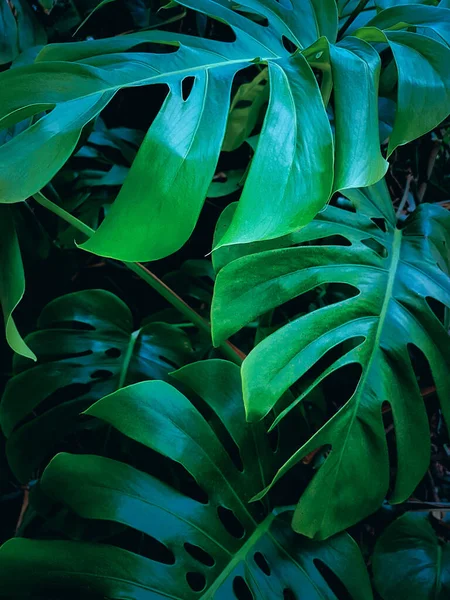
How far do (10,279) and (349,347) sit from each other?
423mm

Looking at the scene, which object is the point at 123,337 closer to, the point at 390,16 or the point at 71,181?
the point at 71,181

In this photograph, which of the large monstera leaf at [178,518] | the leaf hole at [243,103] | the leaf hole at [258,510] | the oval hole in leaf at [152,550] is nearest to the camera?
the large monstera leaf at [178,518]

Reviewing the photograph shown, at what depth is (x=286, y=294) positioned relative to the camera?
2.02ft

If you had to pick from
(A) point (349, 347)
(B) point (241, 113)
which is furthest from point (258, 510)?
(B) point (241, 113)

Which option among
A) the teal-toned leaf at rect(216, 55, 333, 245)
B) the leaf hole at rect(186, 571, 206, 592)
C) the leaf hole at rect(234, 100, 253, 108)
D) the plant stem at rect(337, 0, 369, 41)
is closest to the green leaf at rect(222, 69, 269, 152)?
the leaf hole at rect(234, 100, 253, 108)

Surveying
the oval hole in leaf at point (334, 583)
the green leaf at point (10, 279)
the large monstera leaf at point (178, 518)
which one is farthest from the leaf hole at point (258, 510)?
the green leaf at point (10, 279)

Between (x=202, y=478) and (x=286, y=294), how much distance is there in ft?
0.80

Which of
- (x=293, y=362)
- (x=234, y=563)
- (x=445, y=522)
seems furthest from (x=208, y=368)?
(x=445, y=522)

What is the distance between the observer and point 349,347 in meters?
0.70

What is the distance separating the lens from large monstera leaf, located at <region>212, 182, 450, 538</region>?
561 millimetres

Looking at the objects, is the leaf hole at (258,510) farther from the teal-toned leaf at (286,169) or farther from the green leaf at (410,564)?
the teal-toned leaf at (286,169)

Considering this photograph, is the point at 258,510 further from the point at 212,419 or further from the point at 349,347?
the point at 349,347

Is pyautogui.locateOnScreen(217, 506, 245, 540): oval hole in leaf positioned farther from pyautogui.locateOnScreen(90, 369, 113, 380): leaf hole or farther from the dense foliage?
pyautogui.locateOnScreen(90, 369, 113, 380): leaf hole

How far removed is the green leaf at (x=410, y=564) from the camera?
0.68 metres
